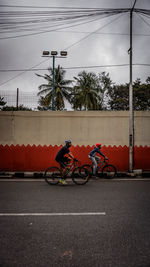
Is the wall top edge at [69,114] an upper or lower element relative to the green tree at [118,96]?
lower

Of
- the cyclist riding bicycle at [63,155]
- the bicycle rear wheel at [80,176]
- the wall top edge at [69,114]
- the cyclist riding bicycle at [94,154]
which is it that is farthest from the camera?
the wall top edge at [69,114]

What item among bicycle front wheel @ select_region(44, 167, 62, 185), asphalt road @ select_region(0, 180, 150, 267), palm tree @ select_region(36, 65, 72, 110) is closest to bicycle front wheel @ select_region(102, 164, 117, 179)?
bicycle front wheel @ select_region(44, 167, 62, 185)

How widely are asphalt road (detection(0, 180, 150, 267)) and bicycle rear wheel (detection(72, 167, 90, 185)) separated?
161 cm

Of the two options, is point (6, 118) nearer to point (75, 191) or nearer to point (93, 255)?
point (75, 191)

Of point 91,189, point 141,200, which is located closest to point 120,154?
point 91,189

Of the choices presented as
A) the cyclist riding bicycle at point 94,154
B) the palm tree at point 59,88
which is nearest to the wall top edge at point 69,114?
the cyclist riding bicycle at point 94,154

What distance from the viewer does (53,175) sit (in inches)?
294

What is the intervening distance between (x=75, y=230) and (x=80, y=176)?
4115 millimetres

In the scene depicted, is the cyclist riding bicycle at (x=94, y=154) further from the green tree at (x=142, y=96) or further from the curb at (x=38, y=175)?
the green tree at (x=142, y=96)

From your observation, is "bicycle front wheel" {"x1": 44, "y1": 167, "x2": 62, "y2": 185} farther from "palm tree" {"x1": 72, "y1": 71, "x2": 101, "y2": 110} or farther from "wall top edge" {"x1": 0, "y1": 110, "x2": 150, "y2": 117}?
"palm tree" {"x1": 72, "y1": 71, "x2": 101, "y2": 110}

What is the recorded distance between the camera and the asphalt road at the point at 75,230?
261 centimetres

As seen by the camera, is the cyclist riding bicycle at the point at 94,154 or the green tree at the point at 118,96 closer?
the cyclist riding bicycle at the point at 94,154

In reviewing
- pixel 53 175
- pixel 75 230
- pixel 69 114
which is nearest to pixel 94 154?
pixel 53 175

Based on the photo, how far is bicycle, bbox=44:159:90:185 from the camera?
24.3ft
